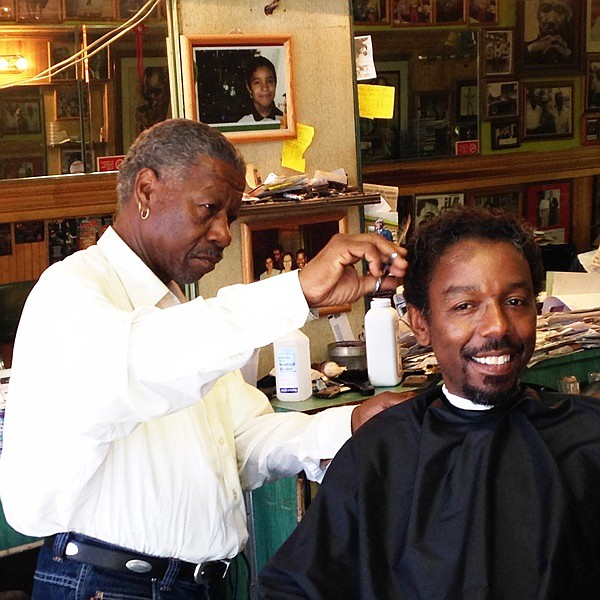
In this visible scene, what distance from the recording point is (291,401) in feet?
8.75

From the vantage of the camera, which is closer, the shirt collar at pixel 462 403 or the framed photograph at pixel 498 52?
the shirt collar at pixel 462 403

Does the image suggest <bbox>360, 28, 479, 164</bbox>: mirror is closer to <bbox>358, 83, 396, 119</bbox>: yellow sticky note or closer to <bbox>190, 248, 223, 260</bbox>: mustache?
<bbox>358, 83, 396, 119</bbox>: yellow sticky note

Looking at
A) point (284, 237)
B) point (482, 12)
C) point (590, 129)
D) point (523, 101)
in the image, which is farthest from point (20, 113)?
point (590, 129)

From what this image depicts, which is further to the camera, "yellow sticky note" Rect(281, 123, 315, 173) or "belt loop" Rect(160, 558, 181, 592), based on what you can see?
"yellow sticky note" Rect(281, 123, 315, 173)

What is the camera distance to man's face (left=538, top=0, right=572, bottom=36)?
5.74m

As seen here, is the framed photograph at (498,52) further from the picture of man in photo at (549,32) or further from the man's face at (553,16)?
the man's face at (553,16)

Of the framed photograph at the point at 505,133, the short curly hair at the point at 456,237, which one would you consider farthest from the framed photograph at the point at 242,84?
the framed photograph at the point at 505,133

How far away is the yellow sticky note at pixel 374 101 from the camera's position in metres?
3.19

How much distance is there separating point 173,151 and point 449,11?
12.2ft

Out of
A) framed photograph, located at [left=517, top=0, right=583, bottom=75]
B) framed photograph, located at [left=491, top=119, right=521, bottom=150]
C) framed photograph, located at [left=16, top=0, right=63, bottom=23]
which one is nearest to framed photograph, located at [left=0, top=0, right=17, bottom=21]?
framed photograph, located at [left=16, top=0, right=63, bottom=23]

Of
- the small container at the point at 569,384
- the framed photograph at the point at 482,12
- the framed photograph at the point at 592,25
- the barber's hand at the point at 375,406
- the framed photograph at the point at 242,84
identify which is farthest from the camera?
the framed photograph at the point at 592,25

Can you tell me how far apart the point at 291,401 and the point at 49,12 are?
6.58 feet

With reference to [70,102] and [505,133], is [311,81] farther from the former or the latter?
[505,133]

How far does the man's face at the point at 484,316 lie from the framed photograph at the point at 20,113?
236 cm
